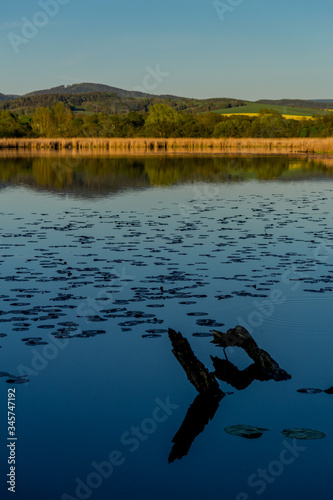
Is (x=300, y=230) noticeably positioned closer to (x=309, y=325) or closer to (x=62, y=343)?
(x=309, y=325)

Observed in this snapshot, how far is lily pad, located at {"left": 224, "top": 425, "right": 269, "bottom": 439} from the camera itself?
6.56m

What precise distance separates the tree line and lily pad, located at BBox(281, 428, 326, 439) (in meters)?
98.8

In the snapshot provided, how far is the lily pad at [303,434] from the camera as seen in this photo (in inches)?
255

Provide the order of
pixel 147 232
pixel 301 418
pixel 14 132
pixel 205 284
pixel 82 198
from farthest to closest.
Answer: pixel 14 132 → pixel 82 198 → pixel 147 232 → pixel 205 284 → pixel 301 418

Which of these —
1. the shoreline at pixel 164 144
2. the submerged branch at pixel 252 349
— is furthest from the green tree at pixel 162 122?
the submerged branch at pixel 252 349

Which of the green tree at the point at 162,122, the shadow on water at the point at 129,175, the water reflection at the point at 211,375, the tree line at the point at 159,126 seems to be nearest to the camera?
the water reflection at the point at 211,375

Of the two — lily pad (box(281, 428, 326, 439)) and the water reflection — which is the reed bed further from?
lily pad (box(281, 428, 326, 439))

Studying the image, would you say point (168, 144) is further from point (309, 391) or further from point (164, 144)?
point (309, 391)

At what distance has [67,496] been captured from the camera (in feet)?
18.3

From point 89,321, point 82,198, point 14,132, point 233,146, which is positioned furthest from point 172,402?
point 14,132

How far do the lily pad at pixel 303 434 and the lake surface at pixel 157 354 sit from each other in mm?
68

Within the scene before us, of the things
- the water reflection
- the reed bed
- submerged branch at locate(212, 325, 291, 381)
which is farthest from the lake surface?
the reed bed

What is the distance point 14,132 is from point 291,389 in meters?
125

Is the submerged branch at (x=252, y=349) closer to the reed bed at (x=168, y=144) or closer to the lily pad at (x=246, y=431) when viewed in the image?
the lily pad at (x=246, y=431)
